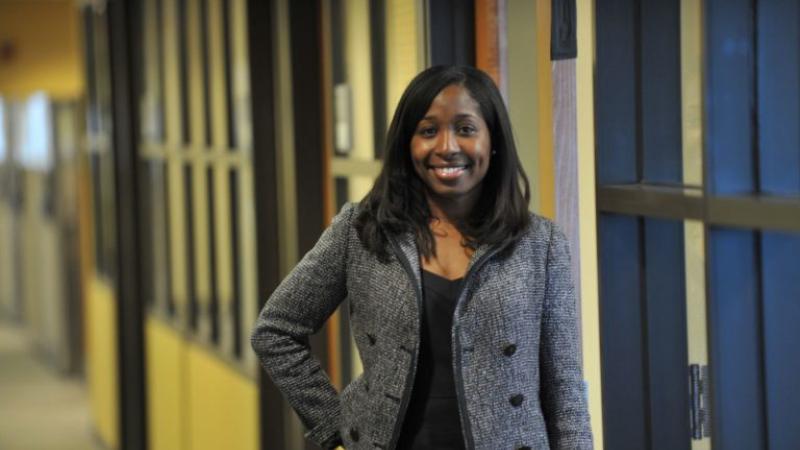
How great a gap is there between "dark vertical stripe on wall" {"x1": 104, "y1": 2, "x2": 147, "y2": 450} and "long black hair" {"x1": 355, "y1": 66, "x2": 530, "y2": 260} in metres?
4.47

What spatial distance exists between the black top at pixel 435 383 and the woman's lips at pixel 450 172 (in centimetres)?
16

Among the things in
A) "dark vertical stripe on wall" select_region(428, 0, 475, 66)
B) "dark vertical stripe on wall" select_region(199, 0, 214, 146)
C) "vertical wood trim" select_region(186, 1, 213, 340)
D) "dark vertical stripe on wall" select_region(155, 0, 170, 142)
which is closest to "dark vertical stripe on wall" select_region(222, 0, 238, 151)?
"dark vertical stripe on wall" select_region(199, 0, 214, 146)

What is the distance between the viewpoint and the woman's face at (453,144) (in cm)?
203

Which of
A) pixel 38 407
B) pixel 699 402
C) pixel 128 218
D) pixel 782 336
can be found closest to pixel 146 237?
pixel 128 218

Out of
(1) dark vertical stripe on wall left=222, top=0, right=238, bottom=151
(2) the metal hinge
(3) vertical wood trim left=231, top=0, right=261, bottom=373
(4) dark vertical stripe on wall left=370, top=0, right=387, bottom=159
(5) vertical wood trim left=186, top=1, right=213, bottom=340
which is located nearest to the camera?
(2) the metal hinge

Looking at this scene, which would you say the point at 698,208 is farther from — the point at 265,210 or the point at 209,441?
the point at 209,441

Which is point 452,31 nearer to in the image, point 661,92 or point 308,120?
point 661,92

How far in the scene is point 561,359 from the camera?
206cm

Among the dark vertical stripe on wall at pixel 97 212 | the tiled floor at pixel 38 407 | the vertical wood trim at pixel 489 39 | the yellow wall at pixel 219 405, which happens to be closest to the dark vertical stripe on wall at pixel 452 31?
the vertical wood trim at pixel 489 39

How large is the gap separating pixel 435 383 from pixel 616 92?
2.33ft

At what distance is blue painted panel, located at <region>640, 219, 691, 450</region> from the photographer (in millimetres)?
2352

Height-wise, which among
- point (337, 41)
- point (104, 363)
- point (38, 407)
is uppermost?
point (337, 41)

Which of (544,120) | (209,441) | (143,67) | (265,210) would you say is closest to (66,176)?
(143,67)

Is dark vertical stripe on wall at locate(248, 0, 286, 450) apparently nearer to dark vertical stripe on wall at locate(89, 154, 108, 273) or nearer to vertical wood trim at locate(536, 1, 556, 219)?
vertical wood trim at locate(536, 1, 556, 219)
